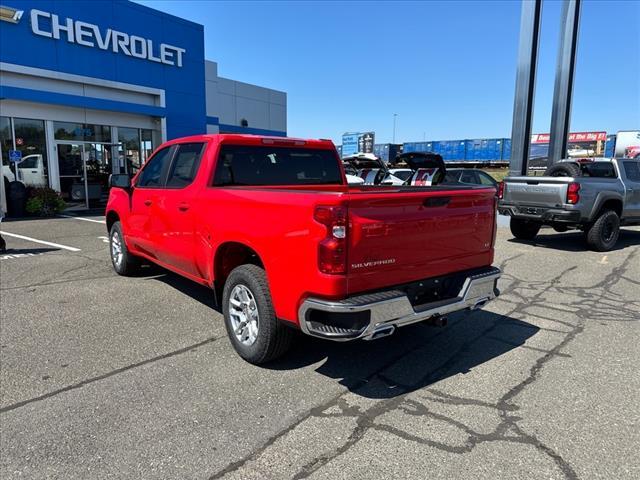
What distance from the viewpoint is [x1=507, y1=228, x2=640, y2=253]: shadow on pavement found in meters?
9.81

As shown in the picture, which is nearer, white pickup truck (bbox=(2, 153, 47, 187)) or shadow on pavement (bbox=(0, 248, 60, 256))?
shadow on pavement (bbox=(0, 248, 60, 256))

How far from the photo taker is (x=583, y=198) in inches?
348

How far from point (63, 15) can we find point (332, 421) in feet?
57.1

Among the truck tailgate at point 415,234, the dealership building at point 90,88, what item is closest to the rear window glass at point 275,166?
the truck tailgate at point 415,234

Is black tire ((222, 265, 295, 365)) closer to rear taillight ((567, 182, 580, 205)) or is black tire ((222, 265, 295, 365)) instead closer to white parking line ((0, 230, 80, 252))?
white parking line ((0, 230, 80, 252))

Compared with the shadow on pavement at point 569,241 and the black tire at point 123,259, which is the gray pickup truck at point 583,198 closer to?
the shadow on pavement at point 569,241

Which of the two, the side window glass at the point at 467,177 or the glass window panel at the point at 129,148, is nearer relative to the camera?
the side window glass at the point at 467,177

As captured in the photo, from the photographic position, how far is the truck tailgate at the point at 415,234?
10.3 ft

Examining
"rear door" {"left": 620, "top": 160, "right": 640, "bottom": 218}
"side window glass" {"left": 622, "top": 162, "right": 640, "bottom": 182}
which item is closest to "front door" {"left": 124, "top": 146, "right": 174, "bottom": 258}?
"rear door" {"left": 620, "top": 160, "right": 640, "bottom": 218}

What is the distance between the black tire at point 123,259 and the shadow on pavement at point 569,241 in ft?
25.7

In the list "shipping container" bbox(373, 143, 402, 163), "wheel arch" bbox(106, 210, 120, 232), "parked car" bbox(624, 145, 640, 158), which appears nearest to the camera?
"wheel arch" bbox(106, 210, 120, 232)

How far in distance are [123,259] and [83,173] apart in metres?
12.1

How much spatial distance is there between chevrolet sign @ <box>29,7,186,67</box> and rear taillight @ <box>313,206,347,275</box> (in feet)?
52.6

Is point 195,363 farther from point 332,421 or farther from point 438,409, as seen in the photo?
point 438,409
